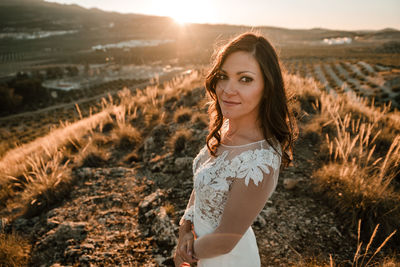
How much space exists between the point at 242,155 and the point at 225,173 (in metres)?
0.17

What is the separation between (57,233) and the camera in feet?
10.4

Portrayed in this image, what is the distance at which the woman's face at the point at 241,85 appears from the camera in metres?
1.46

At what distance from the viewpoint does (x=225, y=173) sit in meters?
1.44

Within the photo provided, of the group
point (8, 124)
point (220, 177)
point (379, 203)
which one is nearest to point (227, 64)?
point (220, 177)

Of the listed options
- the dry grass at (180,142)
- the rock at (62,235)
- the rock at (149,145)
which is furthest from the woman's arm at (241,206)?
the rock at (149,145)

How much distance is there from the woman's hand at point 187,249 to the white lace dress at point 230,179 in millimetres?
80

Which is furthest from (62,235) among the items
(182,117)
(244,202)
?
(182,117)

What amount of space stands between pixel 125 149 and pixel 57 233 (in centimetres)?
343

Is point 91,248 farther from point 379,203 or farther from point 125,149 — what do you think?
point 379,203

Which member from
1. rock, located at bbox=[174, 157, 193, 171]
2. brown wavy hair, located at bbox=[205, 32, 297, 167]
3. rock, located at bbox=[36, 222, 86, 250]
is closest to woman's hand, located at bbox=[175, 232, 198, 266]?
brown wavy hair, located at bbox=[205, 32, 297, 167]

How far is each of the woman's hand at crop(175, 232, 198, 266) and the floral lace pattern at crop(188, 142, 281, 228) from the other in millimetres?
233

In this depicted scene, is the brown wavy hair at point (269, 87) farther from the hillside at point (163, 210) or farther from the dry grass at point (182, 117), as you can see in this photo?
the dry grass at point (182, 117)

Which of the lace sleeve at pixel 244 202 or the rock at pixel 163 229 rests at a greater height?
the lace sleeve at pixel 244 202

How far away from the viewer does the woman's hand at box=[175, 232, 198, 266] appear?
5.38 feet
